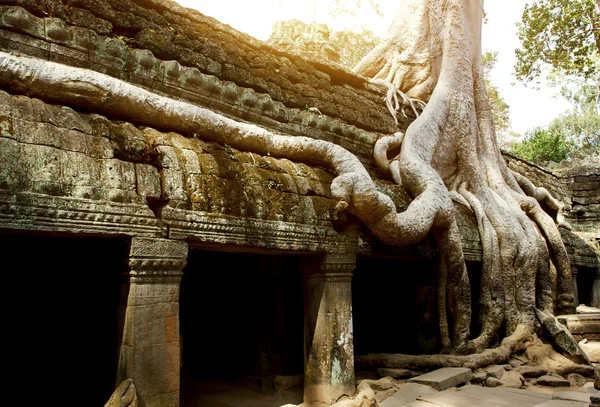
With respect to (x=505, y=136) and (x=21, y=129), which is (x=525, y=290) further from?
(x=505, y=136)

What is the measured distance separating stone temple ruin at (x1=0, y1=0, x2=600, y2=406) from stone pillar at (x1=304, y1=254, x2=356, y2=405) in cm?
1

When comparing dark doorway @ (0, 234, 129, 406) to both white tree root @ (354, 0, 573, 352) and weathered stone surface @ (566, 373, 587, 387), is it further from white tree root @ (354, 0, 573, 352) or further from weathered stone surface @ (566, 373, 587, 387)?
weathered stone surface @ (566, 373, 587, 387)

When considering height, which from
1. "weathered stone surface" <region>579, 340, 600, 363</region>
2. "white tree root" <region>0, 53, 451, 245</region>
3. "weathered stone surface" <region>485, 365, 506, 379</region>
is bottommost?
"weathered stone surface" <region>485, 365, 506, 379</region>

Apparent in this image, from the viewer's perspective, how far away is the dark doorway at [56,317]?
3725 mm

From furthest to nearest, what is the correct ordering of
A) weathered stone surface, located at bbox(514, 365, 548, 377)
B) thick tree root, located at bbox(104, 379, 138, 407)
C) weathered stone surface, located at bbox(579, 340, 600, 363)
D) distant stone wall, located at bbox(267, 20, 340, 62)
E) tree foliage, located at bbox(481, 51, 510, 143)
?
tree foliage, located at bbox(481, 51, 510, 143) → distant stone wall, located at bbox(267, 20, 340, 62) → weathered stone surface, located at bbox(579, 340, 600, 363) → weathered stone surface, located at bbox(514, 365, 548, 377) → thick tree root, located at bbox(104, 379, 138, 407)

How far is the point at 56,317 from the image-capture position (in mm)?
3904

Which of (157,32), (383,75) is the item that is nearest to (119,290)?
(157,32)

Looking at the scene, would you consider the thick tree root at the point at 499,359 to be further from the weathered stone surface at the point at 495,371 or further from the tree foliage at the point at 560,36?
the tree foliage at the point at 560,36

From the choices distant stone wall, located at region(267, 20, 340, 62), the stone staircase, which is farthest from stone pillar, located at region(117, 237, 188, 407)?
distant stone wall, located at region(267, 20, 340, 62)

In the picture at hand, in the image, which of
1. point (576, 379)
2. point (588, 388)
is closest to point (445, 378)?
point (588, 388)

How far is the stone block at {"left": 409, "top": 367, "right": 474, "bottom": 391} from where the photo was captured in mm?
3852

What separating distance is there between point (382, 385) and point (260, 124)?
2756 millimetres

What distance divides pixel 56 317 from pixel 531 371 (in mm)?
4524

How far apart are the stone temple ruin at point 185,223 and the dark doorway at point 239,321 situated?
18 mm
